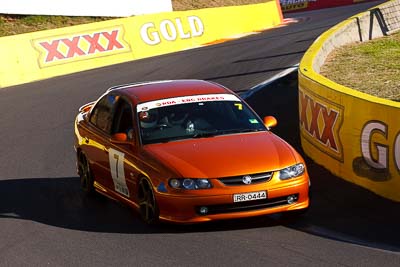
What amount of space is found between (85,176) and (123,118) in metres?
1.26

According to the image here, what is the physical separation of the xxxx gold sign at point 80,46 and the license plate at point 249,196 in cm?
1808

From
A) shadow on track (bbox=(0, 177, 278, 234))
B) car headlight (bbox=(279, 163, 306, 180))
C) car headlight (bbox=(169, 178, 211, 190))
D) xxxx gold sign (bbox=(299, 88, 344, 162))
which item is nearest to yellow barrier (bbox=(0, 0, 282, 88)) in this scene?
shadow on track (bbox=(0, 177, 278, 234))

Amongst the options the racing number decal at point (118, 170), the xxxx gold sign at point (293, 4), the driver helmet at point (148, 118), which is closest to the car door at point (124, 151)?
the racing number decal at point (118, 170)

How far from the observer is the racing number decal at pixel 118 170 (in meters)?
10.2

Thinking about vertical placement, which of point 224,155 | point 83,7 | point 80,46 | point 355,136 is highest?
point 224,155

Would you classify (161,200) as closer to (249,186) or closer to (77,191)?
(249,186)

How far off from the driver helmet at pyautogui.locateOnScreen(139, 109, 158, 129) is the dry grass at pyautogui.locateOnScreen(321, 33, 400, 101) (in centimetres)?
644

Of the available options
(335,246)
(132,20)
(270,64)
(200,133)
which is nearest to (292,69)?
(270,64)

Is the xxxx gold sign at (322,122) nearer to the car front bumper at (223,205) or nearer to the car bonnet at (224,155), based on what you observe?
the car bonnet at (224,155)

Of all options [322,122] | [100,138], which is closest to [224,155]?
[100,138]

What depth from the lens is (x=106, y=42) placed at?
28594 mm

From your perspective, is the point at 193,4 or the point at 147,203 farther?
the point at 193,4

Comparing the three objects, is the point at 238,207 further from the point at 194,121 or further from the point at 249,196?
the point at 194,121

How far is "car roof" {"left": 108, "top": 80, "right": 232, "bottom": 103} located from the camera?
421 inches
